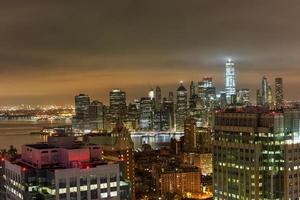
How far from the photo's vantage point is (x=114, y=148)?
53688 millimetres

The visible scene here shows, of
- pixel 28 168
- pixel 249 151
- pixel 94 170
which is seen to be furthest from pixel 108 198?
pixel 249 151

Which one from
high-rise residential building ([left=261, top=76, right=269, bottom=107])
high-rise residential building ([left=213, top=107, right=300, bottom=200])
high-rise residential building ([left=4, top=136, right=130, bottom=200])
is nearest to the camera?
high-rise residential building ([left=4, top=136, right=130, bottom=200])

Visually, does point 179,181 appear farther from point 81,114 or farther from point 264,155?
point 81,114

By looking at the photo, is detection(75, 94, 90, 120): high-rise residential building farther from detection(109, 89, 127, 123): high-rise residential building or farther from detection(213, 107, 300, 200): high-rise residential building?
detection(213, 107, 300, 200): high-rise residential building

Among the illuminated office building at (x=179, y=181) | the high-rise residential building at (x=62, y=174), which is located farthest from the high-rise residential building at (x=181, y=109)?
the high-rise residential building at (x=62, y=174)

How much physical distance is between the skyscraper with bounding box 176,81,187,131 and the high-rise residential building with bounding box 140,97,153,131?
7.05 m

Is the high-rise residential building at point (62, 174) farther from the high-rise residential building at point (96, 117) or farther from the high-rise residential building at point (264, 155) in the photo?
the high-rise residential building at point (96, 117)

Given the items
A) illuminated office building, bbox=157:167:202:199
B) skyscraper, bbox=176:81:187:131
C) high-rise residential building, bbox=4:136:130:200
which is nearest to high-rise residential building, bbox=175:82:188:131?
skyscraper, bbox=176:81:187:131

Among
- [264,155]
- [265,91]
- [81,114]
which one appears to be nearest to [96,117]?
[81,114]

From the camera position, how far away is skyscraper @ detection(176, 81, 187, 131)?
418 feet

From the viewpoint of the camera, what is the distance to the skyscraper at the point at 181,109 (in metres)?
127

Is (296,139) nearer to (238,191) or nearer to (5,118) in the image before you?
(238,191)

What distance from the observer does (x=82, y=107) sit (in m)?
140

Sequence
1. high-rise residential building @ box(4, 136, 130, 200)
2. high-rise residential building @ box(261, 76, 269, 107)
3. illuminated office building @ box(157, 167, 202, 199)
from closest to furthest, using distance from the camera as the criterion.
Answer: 1. high-rise residential building @ box(4, 136, 130, 200)
2. illuminated office building @ box(157, 167, 202, 199)
3. high-rise residential building @ box(261, 76, 269, 107)
